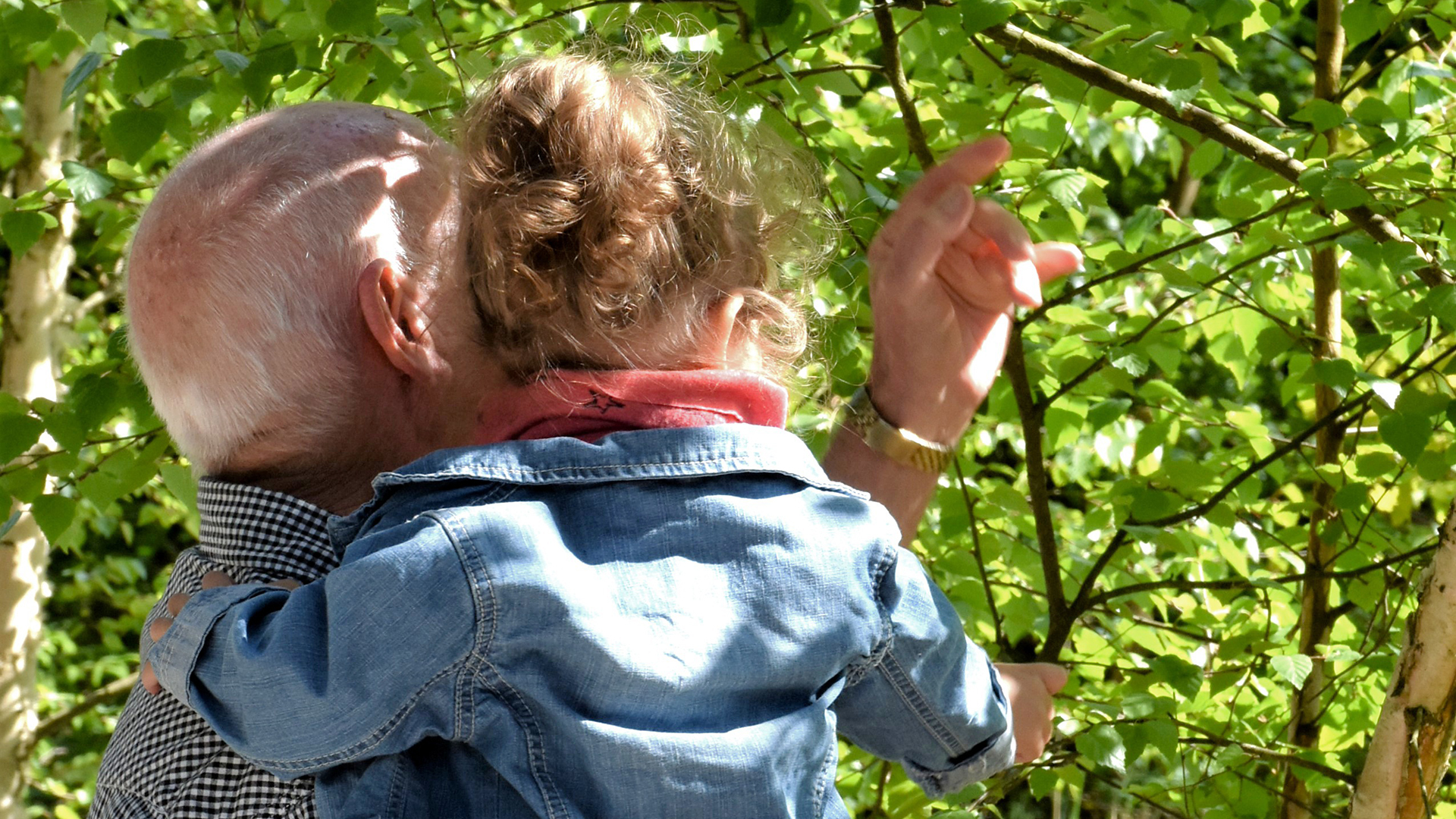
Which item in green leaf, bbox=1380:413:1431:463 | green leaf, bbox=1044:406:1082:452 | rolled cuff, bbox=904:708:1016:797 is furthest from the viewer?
green leaf, bbox=1044:406:1082:452

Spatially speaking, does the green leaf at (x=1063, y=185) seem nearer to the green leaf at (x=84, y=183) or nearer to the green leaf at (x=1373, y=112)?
the green leaf at (x=1373, y=112)

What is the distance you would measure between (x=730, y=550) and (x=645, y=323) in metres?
0.20

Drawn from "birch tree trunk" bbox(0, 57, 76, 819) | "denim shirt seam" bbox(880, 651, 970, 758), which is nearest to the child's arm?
"denim shirt seam" bbox(880, 651, 970, 758)

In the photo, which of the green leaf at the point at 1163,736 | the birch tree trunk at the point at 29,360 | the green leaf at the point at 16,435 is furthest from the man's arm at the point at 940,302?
the birch tree trunk at the point at 29,360

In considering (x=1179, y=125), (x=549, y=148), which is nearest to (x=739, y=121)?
(x=549, y=148)

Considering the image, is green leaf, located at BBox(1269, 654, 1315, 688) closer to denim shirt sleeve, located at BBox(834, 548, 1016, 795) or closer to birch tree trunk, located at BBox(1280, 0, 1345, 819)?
birch tree trunk, located at BBox(1280, 0, 1345, 819)

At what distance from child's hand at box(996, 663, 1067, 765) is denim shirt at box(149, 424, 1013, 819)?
0.76 feet

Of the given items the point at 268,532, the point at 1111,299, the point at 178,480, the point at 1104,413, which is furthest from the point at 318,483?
the point at 1111,299

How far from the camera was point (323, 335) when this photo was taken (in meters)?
1.06

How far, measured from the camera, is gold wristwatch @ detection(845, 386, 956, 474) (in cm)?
114

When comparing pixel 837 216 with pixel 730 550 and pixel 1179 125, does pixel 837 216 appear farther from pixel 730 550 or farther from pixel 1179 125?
pixel 730 550

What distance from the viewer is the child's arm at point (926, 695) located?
1.01 metres

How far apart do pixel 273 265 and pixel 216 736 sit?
39cm

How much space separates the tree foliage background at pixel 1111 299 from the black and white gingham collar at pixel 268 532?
20.2 inches
